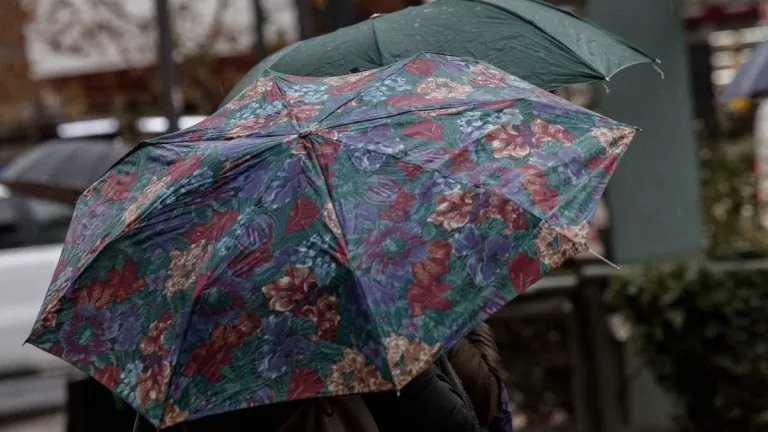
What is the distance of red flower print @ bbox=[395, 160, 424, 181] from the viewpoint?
277 cm

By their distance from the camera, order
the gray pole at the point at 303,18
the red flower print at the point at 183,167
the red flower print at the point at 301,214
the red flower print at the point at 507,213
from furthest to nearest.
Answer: the gray pole at the point at 303,18
the red flower print at the point at 183,167
the red flower print at the point at 507,213
the red flower print at the point at 301,214

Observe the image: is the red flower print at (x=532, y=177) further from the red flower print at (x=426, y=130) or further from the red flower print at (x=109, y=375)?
the red flower print at (x=109, y=375)

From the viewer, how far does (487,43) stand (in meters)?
4.02

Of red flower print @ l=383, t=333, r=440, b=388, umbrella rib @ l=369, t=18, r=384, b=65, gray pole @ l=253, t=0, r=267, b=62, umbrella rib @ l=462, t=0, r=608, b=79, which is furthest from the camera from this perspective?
gray pole @ l=253, t=0, r=267, b=62

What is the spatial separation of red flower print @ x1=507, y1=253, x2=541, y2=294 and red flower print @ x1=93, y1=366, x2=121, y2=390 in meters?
0.90

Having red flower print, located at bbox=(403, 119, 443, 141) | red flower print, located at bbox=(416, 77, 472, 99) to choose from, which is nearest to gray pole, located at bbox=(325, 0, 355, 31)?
red flower print, located at bbox=(416, 77, 472, 99)

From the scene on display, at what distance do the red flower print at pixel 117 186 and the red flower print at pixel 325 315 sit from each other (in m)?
0.79

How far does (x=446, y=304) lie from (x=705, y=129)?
6.76 metres

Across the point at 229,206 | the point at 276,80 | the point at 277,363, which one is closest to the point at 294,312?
the point at 277,363

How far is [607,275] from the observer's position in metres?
7.17

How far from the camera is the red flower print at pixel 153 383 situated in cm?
265

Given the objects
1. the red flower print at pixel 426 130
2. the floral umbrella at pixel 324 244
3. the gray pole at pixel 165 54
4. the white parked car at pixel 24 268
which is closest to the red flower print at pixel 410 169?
the floral umbrella at pixel 324 244

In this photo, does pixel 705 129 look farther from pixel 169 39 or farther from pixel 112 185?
pixel 112 185

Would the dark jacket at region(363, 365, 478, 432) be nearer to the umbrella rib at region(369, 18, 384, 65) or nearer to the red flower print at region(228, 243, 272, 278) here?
→ the red flower print at region(228, 243, 272, 278)
